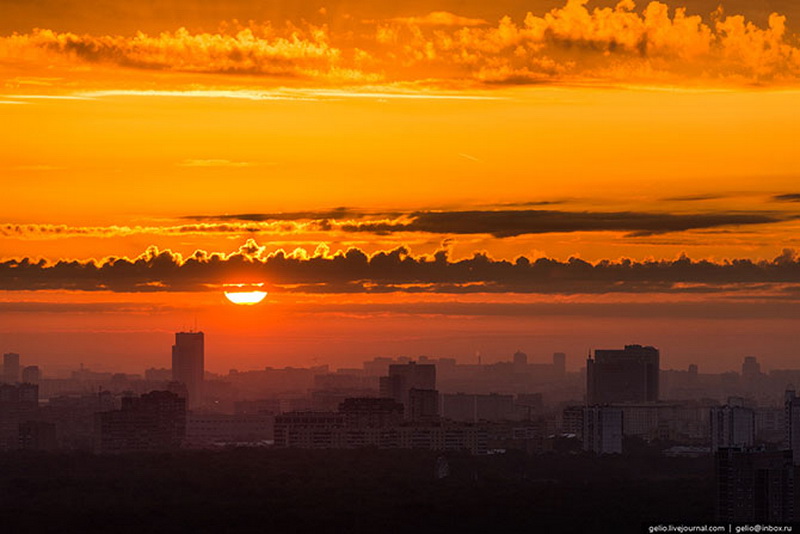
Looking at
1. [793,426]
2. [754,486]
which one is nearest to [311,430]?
[793,426]

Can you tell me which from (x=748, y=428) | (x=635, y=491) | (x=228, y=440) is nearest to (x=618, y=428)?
(x=748, y=428)

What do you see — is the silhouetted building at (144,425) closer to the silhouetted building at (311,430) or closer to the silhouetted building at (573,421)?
the silhouetted building at (311,430)

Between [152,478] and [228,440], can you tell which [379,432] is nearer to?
[228,440]

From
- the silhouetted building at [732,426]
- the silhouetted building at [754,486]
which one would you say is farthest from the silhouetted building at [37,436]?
the silhouetted building at [754,486]

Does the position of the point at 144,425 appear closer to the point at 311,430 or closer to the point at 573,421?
the point at 311,430

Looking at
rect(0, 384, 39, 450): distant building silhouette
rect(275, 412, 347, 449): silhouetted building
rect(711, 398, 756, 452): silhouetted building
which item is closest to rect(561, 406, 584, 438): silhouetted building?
rect(711, 398, 756, 452): silhouetted building

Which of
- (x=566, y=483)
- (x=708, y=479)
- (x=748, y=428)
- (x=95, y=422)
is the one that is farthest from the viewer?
(x=95, y=422)
